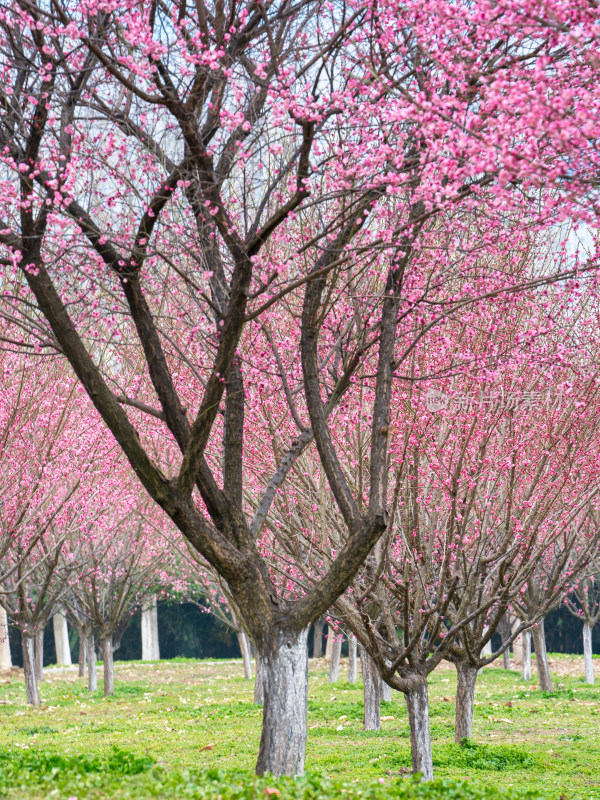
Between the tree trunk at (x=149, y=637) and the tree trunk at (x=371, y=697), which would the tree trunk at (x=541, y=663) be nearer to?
the tree trunk at (x=371, y=697)

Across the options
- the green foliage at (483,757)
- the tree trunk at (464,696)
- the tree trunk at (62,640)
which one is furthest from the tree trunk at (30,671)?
the tree trunk at (62,640)

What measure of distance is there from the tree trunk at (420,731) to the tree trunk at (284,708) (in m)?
1.82

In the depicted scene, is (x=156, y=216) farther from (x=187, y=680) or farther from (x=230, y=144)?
(x=187, y=680)

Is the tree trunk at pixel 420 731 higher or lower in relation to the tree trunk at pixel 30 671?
higher

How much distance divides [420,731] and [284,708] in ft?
7.07

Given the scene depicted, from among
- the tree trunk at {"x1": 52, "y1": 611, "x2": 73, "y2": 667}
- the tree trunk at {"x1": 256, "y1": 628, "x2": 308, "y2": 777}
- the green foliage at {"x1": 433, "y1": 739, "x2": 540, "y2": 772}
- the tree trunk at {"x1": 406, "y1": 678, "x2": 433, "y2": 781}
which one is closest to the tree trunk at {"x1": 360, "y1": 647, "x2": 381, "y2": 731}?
the green foliage at {"x1": 433, "y1": 739, "x2": 540, "y2": 772}

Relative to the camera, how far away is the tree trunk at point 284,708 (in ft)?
20.5

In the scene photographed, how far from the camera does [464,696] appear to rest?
10102 millimetres

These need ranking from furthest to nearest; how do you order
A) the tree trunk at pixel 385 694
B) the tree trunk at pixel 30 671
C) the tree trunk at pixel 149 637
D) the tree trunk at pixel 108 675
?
the tree trunk at pixel 149 637, the tree trunk at pixel 108 675, the tree trunk at pixel 30 671, the tree trunk at pixel 385 694

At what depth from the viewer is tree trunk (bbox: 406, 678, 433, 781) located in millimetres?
7707

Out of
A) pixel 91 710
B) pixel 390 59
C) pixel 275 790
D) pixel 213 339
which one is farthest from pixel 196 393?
pixel 91 710

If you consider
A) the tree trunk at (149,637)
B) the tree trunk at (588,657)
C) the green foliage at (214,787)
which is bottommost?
the tree trunk at (149,637)

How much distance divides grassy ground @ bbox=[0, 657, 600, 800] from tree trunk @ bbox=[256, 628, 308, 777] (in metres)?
1.04

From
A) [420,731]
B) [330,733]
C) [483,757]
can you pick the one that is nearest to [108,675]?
[330,733]
